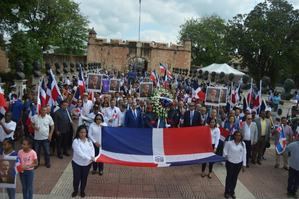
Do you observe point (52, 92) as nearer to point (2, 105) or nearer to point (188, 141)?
point (2, 105)

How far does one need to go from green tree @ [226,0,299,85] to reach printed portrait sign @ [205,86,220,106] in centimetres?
3256

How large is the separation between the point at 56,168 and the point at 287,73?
4145 centimetres

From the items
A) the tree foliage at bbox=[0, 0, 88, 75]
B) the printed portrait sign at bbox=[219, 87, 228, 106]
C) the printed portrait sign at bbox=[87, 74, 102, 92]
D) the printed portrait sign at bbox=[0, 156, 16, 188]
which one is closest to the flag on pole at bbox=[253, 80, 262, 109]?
the printed portrait sign at bbox=[219, 87, 228, 106]

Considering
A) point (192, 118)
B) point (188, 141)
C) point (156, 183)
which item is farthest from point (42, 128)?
point (192, 118)

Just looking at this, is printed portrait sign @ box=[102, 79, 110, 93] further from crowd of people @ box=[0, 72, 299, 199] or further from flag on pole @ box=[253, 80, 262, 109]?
flag on pole @ box=[253, 80, 262, 109]

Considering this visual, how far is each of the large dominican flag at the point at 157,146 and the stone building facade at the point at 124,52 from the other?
1809 inches

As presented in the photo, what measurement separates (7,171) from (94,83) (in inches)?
360

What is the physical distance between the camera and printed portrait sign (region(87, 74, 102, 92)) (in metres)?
15.6

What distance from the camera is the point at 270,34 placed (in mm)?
45594

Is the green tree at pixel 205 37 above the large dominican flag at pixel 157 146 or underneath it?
above

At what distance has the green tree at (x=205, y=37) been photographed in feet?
212

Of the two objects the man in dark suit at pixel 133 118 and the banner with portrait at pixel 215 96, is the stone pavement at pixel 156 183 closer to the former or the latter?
the man in dark suit at pixel 133 118

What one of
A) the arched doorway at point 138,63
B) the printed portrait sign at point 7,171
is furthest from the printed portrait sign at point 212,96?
the arched doorway at point 138,63

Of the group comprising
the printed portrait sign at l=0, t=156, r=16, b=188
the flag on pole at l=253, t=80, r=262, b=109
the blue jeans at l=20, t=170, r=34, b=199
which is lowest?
the blue jeans at l=20, t=170, r=34, b=199
